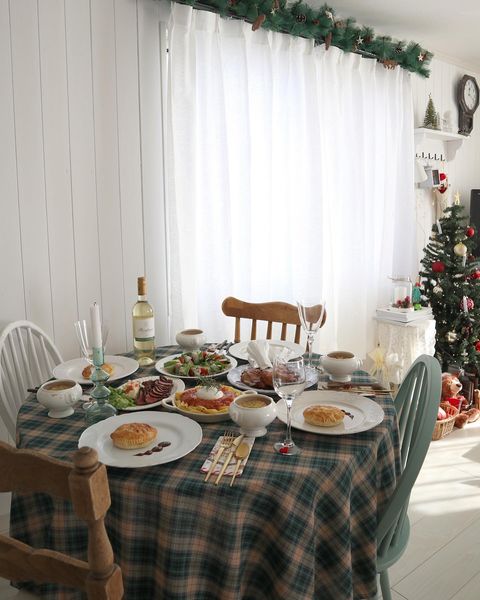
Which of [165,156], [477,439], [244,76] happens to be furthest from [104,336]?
[477,439]

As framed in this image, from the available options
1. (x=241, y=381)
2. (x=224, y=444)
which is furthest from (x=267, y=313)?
(x=224, y=444)

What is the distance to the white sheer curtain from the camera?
8.70 ft

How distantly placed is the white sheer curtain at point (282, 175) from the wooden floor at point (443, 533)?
0.99 m

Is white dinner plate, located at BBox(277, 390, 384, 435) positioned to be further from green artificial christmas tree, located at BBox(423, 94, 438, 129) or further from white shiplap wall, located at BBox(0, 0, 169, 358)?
green artificial christmas tree, located at BBox(423, 94, 438, 129)

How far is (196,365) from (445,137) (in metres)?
3.33

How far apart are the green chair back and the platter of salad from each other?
590 millimetres

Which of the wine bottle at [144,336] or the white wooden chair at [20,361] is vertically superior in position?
the wine bottle at [144,336]

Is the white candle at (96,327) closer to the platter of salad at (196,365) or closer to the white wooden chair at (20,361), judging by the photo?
the platter of salad at (196,365)

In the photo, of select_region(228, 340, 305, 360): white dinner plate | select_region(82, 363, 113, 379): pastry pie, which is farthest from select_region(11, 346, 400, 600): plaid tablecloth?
select_region(228, 340, 305, 360): white dinner plate

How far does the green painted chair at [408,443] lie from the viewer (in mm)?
1302

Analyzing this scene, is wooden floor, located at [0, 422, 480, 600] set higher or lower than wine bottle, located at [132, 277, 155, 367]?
lower

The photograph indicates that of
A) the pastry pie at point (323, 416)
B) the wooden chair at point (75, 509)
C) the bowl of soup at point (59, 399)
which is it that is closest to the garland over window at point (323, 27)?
the bowl of soup at point (59, 399)

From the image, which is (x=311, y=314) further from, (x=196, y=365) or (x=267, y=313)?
(x=267, y=313)

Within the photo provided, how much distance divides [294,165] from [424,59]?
4.59ft
